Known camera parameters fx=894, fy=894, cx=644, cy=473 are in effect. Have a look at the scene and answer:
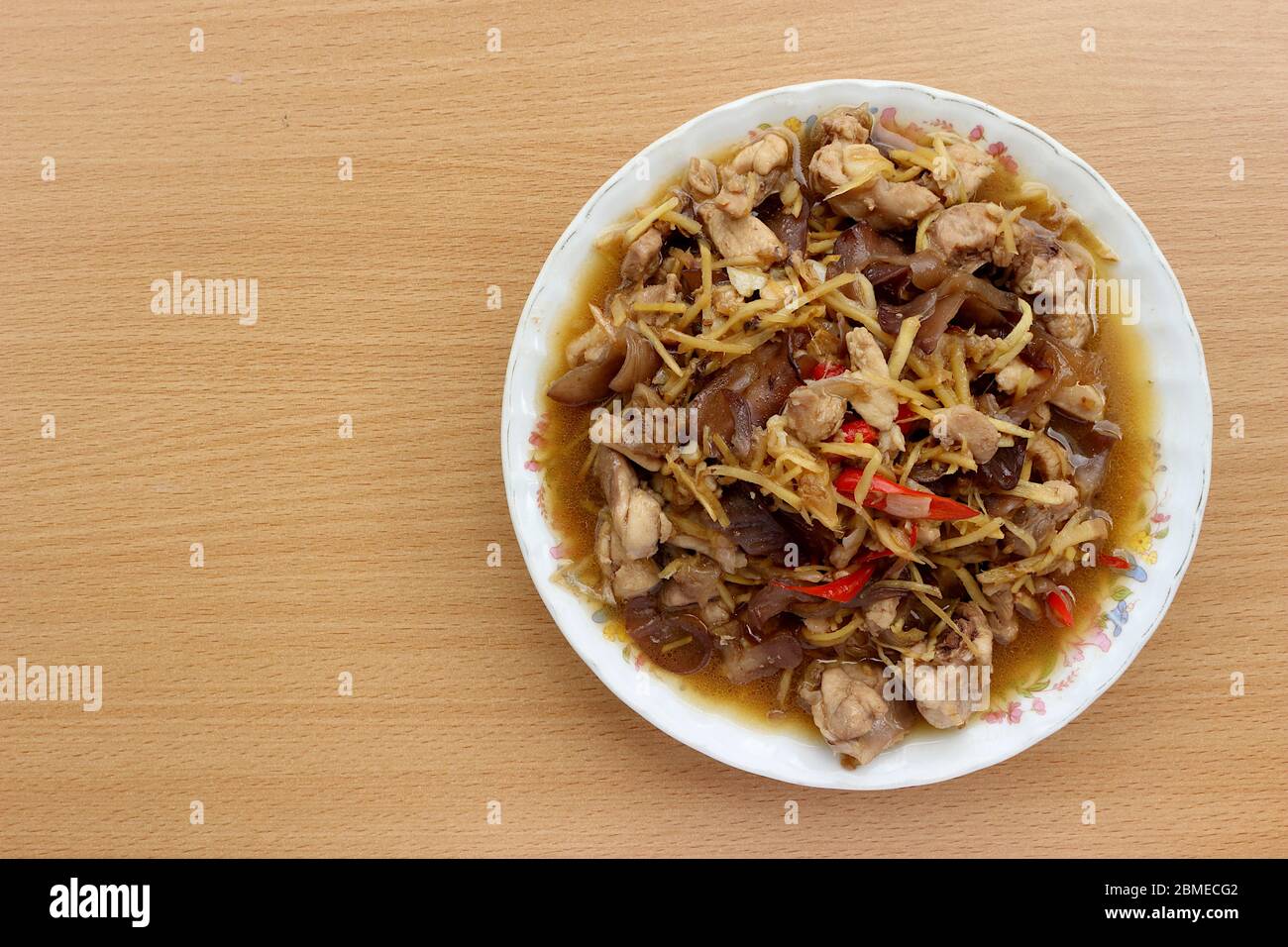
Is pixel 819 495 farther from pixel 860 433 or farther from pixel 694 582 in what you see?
pixel 694 582

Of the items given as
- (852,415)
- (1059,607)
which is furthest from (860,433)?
(1059,607)

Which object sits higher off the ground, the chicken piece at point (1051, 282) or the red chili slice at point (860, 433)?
the chicken piece at point (1051, 282)

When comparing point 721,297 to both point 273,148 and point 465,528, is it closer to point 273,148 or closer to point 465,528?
point 465,528

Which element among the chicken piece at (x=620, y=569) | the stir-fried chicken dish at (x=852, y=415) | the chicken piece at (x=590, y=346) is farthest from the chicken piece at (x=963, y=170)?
the chicken piece at (x=620, y=569)

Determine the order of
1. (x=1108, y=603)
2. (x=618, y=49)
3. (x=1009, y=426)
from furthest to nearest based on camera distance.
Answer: (x=618, y=49)
(x=1108, y=603)
(x=1009, y=426)

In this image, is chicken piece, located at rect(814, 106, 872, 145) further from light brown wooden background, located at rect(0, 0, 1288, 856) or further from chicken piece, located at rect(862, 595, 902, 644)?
chicken piece, located at rect(862, 595, 902, 644)

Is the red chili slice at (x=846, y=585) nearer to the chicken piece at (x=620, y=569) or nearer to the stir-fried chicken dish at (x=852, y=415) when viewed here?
the stir-fried chicken dish at (x=852, y=415)

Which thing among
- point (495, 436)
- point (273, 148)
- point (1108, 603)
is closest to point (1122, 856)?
point (1108, 603)
